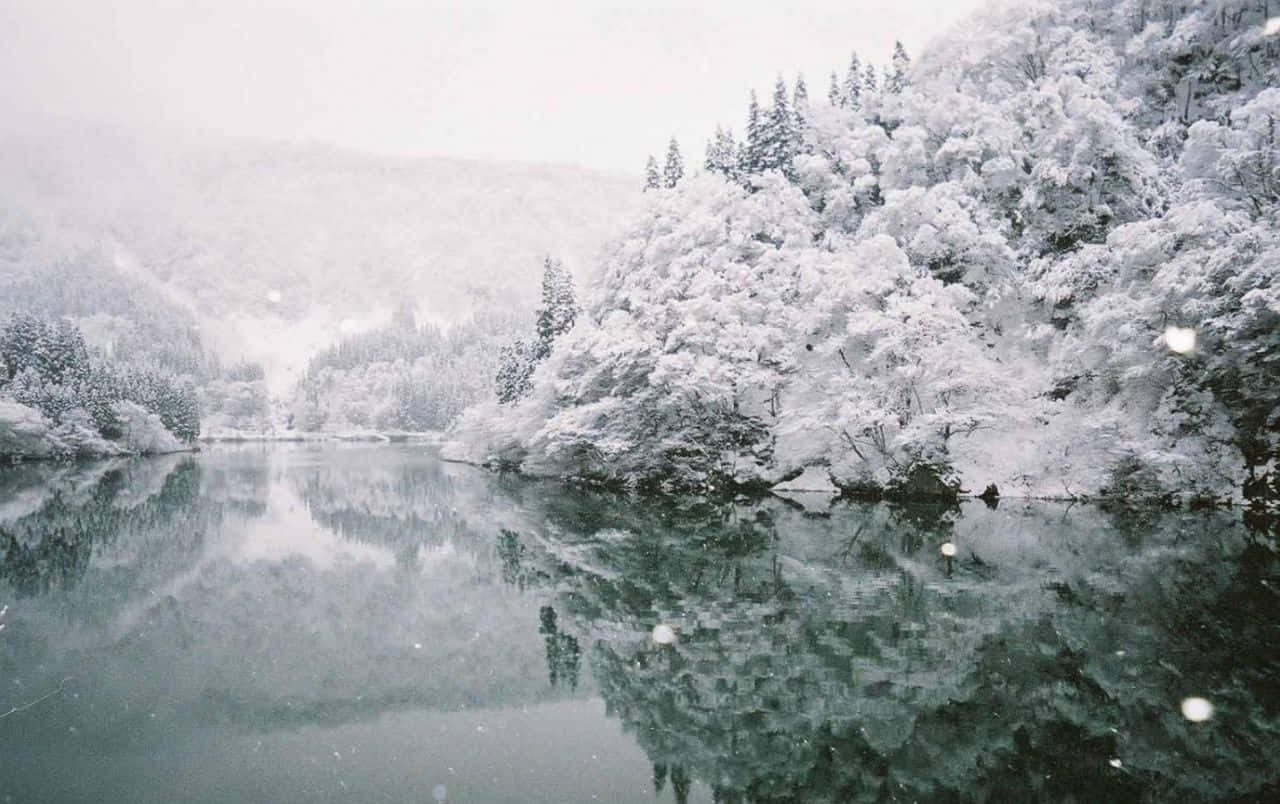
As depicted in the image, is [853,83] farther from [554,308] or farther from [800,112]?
[554,308]

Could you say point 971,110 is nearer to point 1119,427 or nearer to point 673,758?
point 1119,427

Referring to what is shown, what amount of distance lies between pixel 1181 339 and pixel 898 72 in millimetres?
29343

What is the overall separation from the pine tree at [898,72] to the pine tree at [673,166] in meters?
13.1

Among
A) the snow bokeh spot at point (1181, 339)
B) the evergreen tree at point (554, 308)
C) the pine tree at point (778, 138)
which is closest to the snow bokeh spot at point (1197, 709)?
the snow bokeh spot at point (1181, 339)

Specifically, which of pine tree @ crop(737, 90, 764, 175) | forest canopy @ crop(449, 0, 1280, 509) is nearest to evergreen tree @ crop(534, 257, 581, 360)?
forest canopy @ crop(449, 0, 1280, 509)

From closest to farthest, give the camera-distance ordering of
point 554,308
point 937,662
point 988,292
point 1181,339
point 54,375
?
1. point 937,662
2. point 1181,339
3. point 988,292
4. point 554,308
5. point 54,375

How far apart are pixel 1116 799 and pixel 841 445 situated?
→ 84.6 ft

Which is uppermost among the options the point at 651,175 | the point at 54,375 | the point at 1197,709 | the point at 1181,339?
the point at 651,175

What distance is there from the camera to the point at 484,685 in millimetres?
9547

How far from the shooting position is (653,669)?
9758mm

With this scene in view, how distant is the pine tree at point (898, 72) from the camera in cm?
4354

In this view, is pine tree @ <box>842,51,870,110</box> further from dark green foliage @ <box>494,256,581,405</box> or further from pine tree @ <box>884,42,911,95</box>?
dark green foliage @ <box>494,256,581,405</box>

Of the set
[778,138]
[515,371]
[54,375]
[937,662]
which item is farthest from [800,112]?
[54,375]

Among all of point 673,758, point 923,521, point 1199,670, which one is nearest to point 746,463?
point 923,521
